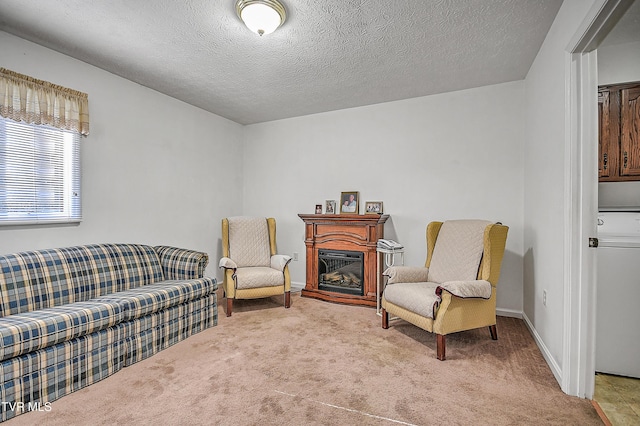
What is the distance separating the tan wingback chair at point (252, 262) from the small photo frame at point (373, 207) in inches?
48.9

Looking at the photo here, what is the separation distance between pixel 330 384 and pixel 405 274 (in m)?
1.36

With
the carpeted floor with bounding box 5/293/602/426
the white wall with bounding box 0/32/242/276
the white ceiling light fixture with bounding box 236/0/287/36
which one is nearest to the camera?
the carpeted floor with bounding box 5/293/602/426

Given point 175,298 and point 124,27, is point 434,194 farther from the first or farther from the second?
point 124,27

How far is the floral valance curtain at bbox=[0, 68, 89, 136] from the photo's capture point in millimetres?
2476

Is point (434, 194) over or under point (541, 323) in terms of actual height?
over

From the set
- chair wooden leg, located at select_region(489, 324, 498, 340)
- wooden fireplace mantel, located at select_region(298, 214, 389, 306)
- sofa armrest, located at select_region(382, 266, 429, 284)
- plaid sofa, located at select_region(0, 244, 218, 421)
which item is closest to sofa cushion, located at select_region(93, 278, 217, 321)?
plaid sofa, located at select_region(0, 244, 218, 421)

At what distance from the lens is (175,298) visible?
270cm

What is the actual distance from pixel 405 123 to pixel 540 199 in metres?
1.84

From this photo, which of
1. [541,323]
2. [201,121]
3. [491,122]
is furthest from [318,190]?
[541,323]

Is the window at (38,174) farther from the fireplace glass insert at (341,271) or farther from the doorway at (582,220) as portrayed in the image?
the doorway at (582,220)

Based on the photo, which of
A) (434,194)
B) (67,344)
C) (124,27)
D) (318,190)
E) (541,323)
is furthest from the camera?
(318,190)

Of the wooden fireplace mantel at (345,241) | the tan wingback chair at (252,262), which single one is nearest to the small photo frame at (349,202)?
the wooden fireplace mantel at (345,241)

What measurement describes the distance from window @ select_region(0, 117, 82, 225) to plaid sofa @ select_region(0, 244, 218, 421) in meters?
0.39

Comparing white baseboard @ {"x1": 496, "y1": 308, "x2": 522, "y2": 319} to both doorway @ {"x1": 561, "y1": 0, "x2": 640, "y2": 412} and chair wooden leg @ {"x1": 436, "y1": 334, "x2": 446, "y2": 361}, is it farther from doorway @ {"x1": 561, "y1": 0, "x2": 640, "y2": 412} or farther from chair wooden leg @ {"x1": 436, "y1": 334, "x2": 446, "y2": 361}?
doorway @ {"x1": 561, "y1": 0, "x2": 640, "y2": 412}
